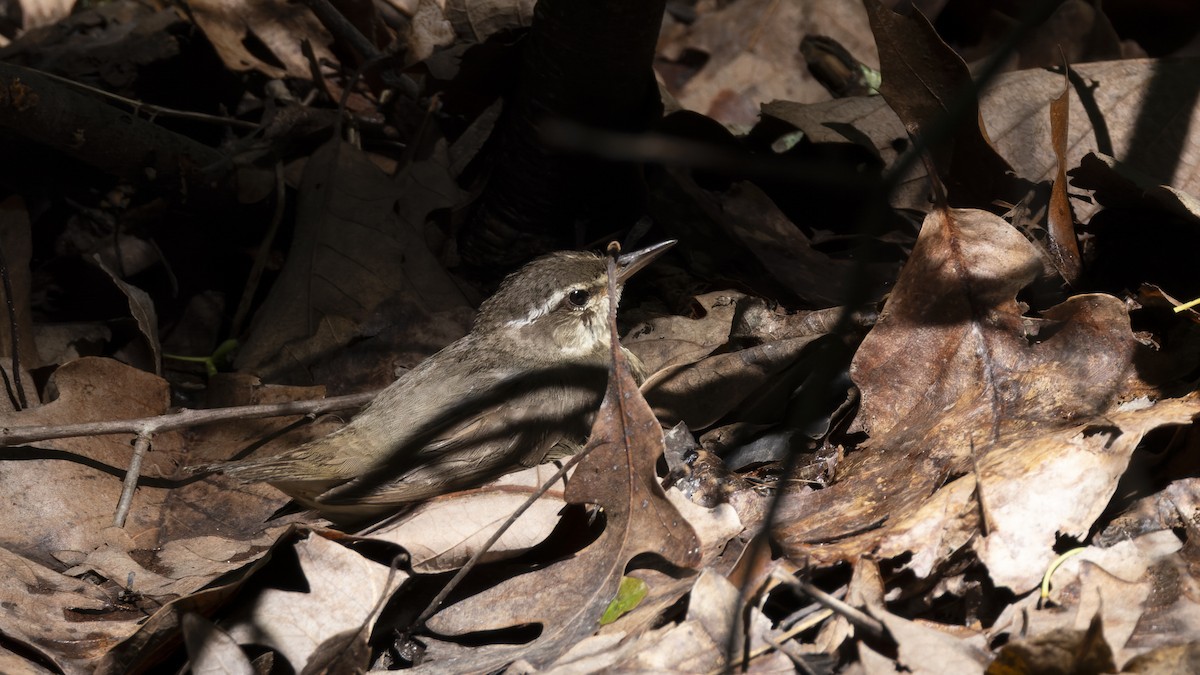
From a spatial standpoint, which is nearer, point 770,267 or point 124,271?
point 770,267

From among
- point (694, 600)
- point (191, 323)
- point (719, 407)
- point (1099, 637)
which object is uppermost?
point (1099, 637)

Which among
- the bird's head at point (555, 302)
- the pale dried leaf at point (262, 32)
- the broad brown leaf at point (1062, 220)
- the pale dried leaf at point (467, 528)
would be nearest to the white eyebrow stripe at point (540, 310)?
the bird's head at point (555, 302)

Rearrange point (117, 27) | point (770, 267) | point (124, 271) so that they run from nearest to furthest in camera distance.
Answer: point (770, 267) < point (124, 271) < point (117, 27)

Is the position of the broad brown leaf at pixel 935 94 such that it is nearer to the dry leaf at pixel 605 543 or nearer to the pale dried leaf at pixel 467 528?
the dry leaf at pixel 605 543

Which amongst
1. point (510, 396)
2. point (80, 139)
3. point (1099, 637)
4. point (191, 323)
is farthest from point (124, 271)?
point (1099, 637)

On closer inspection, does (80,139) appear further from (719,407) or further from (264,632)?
(719,407)

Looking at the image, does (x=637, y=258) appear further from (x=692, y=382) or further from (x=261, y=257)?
(x=261, y=257)
